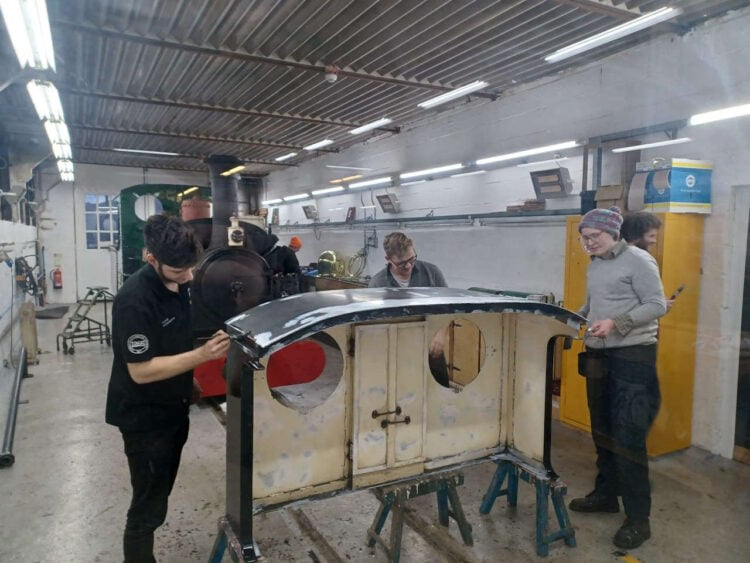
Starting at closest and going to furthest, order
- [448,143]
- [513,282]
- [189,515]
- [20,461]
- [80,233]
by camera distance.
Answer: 1. [189,515]
2. [20,461]
3. [513,282]
4. [448,143]
5. [80,233]

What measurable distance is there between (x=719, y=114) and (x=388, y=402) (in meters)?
3.18

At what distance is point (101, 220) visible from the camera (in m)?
12.8

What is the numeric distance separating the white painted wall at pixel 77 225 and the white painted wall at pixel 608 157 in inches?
311

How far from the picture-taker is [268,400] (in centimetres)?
212

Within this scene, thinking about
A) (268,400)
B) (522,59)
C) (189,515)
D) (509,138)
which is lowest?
(189,515)

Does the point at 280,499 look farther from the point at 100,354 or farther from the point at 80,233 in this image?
the point at 80,233

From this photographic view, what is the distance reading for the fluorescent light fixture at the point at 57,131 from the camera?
6395mm

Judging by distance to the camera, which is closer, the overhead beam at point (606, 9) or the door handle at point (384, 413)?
the door handle at point (384, 413)

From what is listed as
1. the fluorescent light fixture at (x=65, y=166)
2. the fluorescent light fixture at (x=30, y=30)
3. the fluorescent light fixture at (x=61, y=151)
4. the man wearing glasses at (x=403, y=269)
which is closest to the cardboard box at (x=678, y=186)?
the man wearing glasses at (x=403, y=269)

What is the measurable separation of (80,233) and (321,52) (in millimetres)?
10452

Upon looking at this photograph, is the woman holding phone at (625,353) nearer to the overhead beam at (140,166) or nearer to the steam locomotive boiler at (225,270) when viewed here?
the steam locomotive boiler at (225,270)

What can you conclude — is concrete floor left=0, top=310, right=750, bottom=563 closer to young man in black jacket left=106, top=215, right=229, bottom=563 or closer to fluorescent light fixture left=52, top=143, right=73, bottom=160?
young man in black jacket left=106, top=215, right=229, bottom=563

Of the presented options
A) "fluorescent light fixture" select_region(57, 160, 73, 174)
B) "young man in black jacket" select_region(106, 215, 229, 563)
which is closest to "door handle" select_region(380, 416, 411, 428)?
"young man in black jacket" select_region(106, 215, 229, 563)

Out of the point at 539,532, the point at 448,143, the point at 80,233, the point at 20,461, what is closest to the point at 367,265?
the point at 448,143
